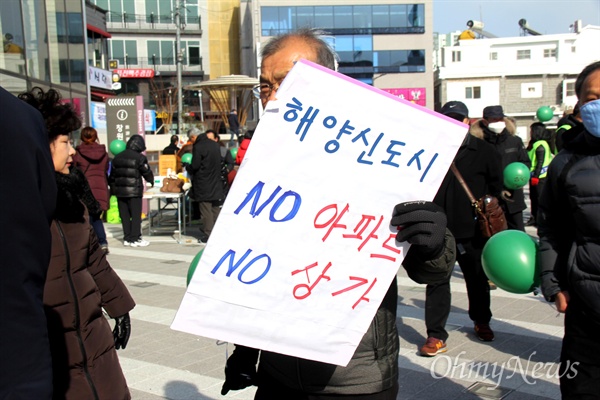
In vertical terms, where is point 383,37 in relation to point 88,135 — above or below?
above

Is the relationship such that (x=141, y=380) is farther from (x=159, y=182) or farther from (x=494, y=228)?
(x=159, y=182)

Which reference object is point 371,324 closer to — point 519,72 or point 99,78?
point 99,78

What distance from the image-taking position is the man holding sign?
1920mm

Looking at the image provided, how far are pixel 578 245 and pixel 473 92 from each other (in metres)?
68.0

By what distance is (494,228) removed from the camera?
16.6 feet

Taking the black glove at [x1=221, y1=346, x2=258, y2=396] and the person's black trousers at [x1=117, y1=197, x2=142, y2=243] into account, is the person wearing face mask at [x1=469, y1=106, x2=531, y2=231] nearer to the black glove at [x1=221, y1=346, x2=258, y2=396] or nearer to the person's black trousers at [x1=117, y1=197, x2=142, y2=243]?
the black glove at [x1=221, y1=346, x2=258, y2=396]

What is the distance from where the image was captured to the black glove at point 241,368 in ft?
8.04

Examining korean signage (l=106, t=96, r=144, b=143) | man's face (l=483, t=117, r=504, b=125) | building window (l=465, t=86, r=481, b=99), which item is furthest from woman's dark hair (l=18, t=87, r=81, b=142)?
building window (l=465, t=86, r=481, b=99)

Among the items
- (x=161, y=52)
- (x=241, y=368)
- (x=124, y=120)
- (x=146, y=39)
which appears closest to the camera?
(x=241, y=368)

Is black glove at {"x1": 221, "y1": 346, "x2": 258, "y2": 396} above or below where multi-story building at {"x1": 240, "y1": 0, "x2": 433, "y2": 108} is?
below

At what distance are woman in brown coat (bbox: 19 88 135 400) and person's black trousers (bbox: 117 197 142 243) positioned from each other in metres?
8.51

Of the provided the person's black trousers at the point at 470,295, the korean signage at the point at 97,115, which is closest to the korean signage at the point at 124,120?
the korean signage at the point at 97,115

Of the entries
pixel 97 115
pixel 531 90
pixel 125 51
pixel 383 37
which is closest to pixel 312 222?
pixel 97 115

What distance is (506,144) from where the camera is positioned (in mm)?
7867
